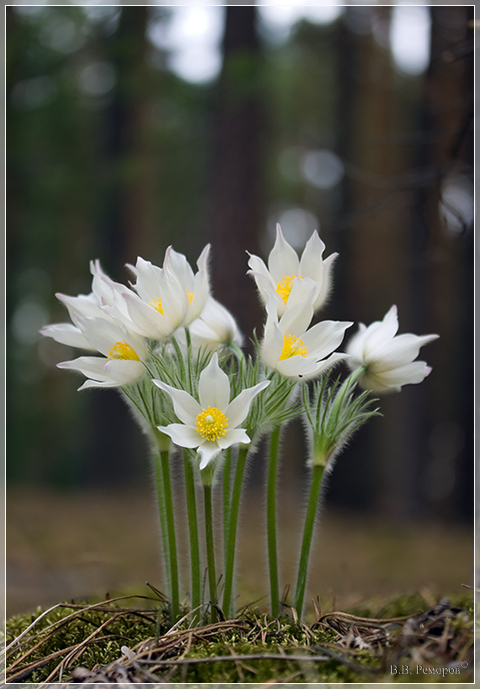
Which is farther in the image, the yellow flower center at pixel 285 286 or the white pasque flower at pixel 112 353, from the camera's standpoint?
the yellow flower center at pixel 285 286

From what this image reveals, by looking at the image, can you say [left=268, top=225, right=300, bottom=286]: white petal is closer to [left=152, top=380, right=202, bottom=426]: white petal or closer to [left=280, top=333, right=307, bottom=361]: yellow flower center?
[left=280, top=333, right=307, bottom=361]: yellow flower center

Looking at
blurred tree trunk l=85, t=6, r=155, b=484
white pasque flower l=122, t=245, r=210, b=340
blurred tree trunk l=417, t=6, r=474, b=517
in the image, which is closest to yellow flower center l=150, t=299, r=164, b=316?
white pasque flower l=122, t=245, r=210, b=340

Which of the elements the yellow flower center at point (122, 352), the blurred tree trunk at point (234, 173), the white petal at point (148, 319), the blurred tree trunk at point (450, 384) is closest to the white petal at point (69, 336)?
the yellow flower center at point (122, 352)

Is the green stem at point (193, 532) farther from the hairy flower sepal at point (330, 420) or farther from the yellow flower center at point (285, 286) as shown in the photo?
the yellow flower center at point (285, 286)

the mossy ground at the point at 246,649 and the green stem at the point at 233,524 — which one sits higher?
the green stem at the point at 233,524

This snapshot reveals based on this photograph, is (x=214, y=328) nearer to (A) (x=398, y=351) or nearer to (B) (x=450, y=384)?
(A) (x=398, y=351)

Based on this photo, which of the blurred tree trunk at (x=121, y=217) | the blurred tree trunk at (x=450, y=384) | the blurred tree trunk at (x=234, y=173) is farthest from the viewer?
the blurred tree trunk at (x=450, y=384)

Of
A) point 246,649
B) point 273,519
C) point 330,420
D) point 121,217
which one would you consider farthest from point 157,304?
point 121,217
